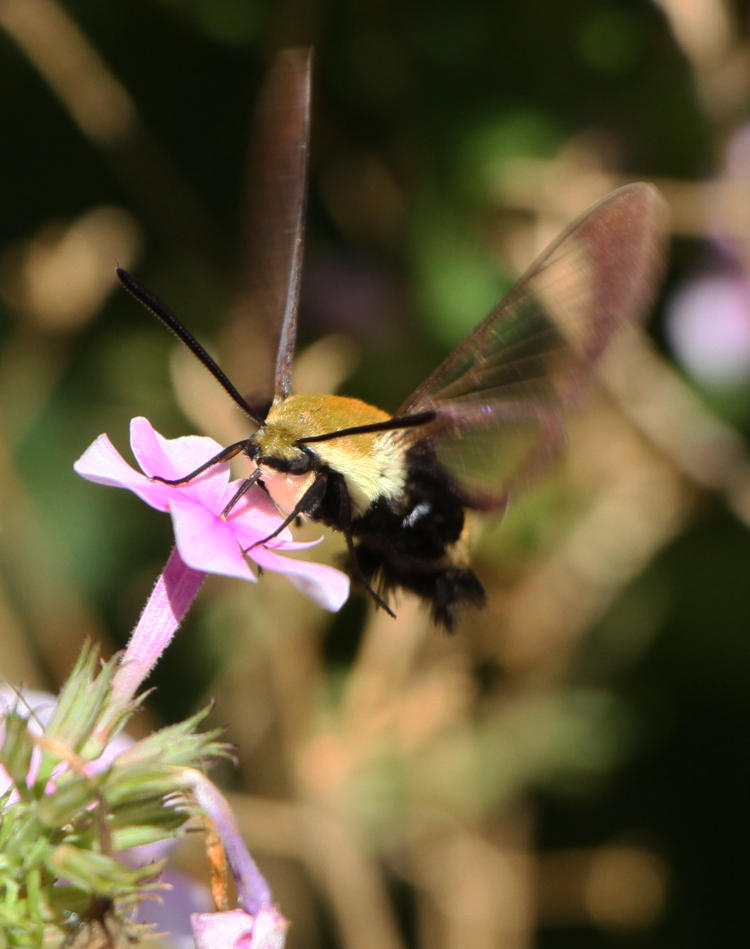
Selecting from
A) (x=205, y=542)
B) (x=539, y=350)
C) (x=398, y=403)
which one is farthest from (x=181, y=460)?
(x=398, y=403)

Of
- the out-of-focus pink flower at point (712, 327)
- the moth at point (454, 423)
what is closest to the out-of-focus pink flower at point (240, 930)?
the moth at point (454, 423)

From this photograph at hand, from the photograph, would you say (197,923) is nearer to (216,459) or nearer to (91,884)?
(91,884)

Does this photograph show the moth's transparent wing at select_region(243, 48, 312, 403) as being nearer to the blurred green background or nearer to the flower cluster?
the flower cluster

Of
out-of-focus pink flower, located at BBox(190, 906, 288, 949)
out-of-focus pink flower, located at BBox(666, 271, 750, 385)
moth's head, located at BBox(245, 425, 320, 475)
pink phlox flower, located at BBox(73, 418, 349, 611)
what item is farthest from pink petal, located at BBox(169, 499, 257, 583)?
out-of-focus pink flower, located at BBox(666, 271, 750, 385)

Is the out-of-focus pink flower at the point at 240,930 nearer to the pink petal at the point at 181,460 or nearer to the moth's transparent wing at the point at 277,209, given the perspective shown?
the pink petal at the point at 181,460

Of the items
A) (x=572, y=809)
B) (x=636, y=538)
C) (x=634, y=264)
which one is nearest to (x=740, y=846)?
(x=572, y=809)

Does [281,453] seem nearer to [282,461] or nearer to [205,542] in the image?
[282,461]

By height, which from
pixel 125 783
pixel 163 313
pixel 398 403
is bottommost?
pixel 125 783
